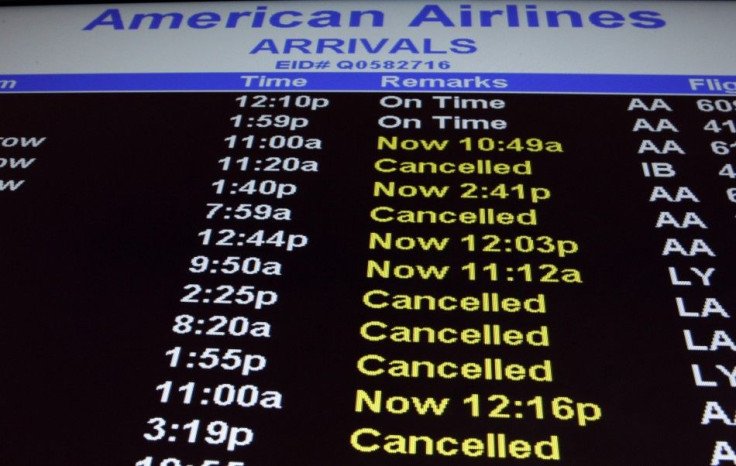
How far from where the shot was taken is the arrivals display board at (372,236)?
1.48 metres

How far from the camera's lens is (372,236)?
1.74 metres

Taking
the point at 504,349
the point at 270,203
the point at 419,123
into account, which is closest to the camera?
the point at 504,349

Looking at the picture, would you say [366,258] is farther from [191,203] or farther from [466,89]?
[466,89]

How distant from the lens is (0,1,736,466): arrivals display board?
4.86 feet

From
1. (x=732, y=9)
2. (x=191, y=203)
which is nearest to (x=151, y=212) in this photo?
(x=191, y=203)

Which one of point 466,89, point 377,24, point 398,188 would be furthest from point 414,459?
point 377,24

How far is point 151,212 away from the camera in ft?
5.96

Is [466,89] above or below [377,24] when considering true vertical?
below

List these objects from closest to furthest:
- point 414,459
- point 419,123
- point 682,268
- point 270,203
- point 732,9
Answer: point 414,459 → point 682,268 → point 270,203 → point 419,123 → point 732,9

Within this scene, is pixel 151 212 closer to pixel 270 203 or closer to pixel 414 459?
pixel 270 203

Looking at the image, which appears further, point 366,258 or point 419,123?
point 419,123

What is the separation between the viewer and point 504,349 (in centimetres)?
156

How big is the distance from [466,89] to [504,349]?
670mm

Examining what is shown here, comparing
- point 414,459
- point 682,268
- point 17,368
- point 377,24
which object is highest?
point 377,24
